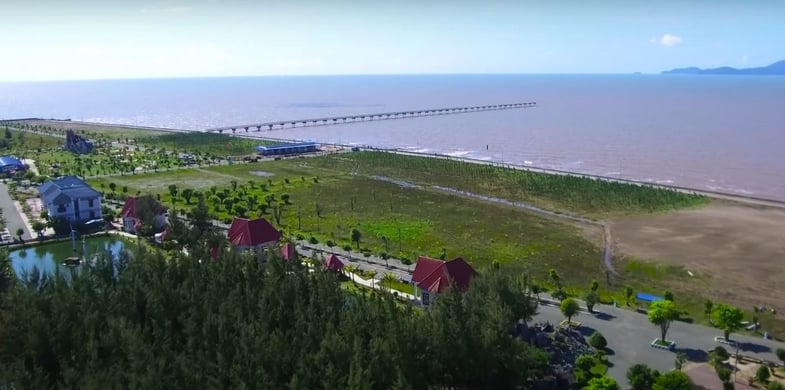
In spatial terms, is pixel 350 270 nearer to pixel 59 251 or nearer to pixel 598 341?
pixel 598 341

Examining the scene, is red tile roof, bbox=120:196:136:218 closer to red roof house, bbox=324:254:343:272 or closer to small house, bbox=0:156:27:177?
red roof house, bbox=324:254:343:272

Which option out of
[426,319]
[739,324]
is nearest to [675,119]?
[739,324]

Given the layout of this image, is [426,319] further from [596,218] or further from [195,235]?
[596,218]

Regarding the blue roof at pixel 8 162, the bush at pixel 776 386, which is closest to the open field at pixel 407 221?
the blue roof at pixel 8 162

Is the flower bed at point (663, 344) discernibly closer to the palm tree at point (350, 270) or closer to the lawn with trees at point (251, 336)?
the lawn with trees at point (251, 336)

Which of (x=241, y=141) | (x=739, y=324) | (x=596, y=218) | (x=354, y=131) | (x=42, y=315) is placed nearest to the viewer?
(x=42, y=315)

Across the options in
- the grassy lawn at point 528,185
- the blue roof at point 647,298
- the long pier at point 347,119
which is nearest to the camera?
the blue roof at point 647,298

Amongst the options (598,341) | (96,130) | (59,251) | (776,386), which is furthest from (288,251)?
(96,130)

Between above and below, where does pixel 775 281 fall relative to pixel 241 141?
below
